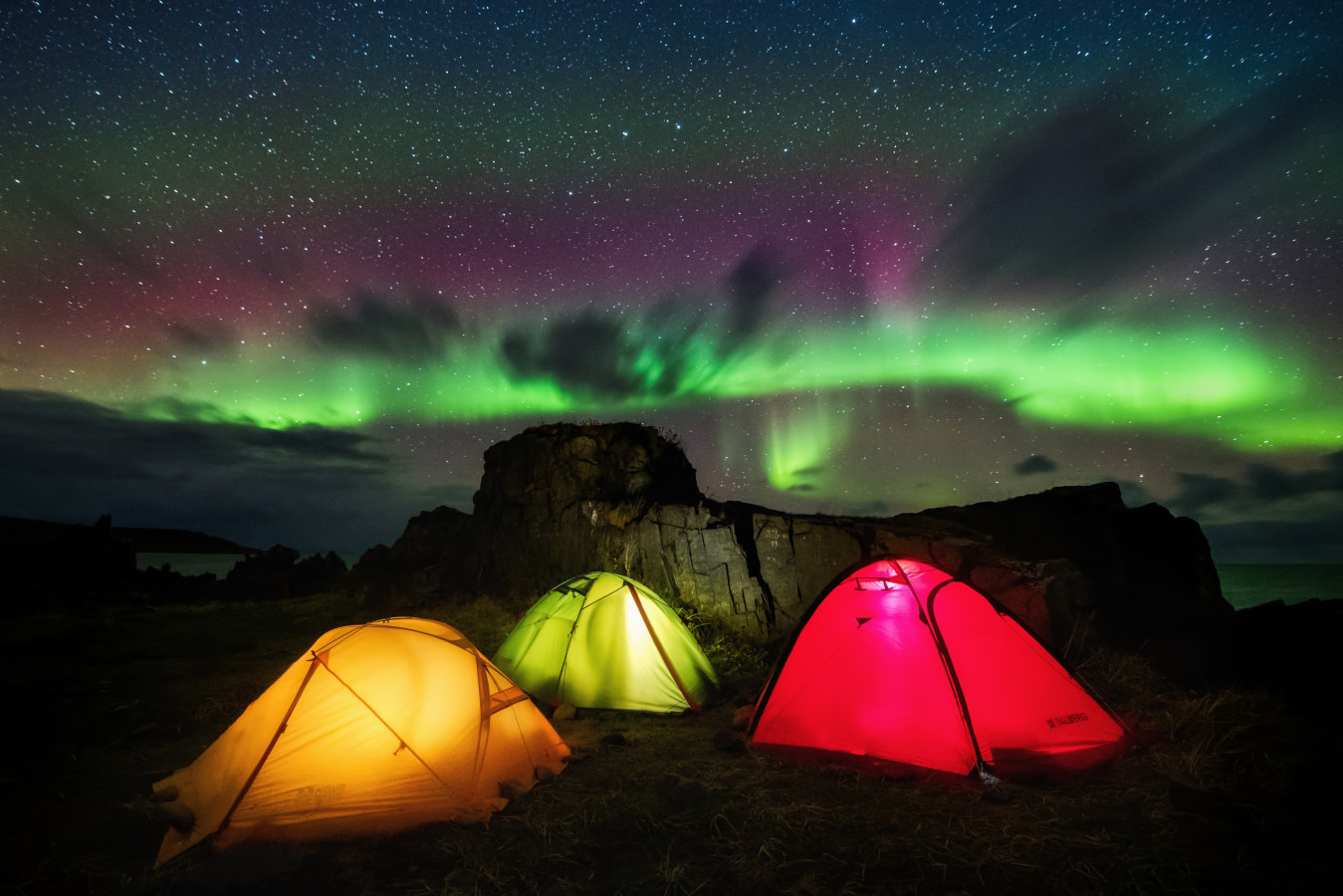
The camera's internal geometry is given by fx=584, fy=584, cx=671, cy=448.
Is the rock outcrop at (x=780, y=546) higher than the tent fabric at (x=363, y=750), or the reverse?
the rock outcrop at (x=780, y=546)

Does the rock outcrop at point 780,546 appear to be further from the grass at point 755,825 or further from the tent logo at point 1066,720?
the tent logo at point 1066,720

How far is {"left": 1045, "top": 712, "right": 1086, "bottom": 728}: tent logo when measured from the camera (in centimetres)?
589

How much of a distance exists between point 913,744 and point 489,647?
9241 millimetres

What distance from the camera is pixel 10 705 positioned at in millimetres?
7637

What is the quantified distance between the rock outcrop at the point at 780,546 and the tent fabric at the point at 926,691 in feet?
7.86

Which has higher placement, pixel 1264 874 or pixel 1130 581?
pixel 1130 581

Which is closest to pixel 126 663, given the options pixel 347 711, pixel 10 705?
pixel 10 705

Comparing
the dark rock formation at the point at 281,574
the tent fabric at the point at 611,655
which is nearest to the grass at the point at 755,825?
the tent fabric at the point at 611,655

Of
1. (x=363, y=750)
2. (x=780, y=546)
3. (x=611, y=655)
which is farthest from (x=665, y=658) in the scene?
(x=363, y=750)

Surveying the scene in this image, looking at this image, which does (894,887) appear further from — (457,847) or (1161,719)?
(1161,719)

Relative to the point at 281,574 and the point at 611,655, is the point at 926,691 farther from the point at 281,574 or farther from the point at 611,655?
the point at 281,574

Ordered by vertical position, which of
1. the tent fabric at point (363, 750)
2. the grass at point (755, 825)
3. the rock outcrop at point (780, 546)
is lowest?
the grass at point (755, 825)

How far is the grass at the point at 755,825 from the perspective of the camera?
13.9 feet

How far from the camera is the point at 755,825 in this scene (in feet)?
16.5
